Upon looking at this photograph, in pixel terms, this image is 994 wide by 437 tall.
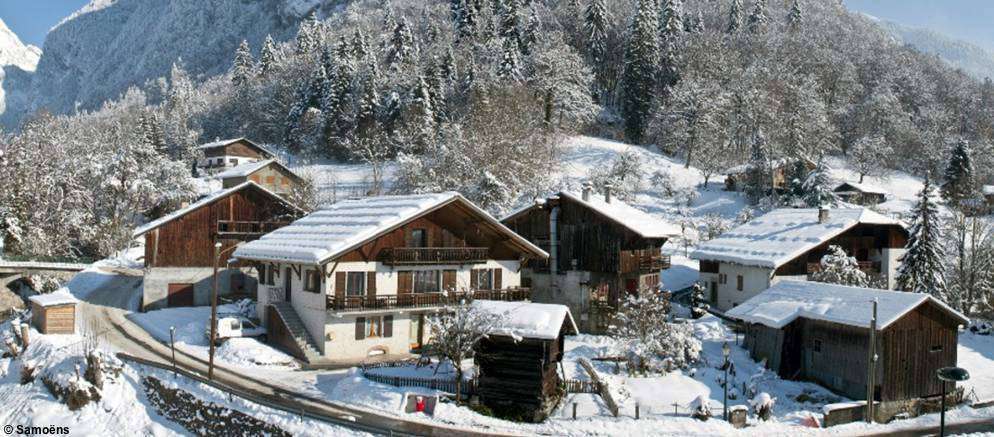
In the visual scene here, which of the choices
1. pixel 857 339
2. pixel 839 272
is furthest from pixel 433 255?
pixel 839 272

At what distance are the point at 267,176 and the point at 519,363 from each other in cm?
5685

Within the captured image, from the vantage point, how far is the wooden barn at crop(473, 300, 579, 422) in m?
27.4

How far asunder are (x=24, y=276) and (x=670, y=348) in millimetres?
44597

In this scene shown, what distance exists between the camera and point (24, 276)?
52562 millimetres

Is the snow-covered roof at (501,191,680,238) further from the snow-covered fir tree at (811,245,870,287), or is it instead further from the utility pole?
the utility pole

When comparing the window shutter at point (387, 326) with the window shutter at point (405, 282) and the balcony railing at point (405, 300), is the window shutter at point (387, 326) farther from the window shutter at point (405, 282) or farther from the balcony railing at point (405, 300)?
the window shutter at point (405, 282)

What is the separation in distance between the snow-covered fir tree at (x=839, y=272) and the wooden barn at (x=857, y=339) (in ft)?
26.7

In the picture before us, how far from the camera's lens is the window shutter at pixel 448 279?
124 feet

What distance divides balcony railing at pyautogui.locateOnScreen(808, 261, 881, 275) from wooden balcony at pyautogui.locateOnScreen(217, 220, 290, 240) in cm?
3395

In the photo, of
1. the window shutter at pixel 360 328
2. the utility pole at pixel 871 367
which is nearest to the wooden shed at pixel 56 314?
the window shutter at pixel 360 328

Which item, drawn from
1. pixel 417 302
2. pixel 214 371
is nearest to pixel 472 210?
pixel 417 302

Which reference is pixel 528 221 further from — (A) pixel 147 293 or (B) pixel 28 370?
(B) pixel 28 370

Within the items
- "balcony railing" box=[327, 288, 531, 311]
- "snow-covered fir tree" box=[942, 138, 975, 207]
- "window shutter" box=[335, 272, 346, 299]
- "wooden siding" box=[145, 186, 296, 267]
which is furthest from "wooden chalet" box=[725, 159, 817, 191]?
"window shutter" box=[335, 272, 346, 299]

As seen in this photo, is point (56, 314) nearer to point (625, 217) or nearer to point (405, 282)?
point (405, 282)
